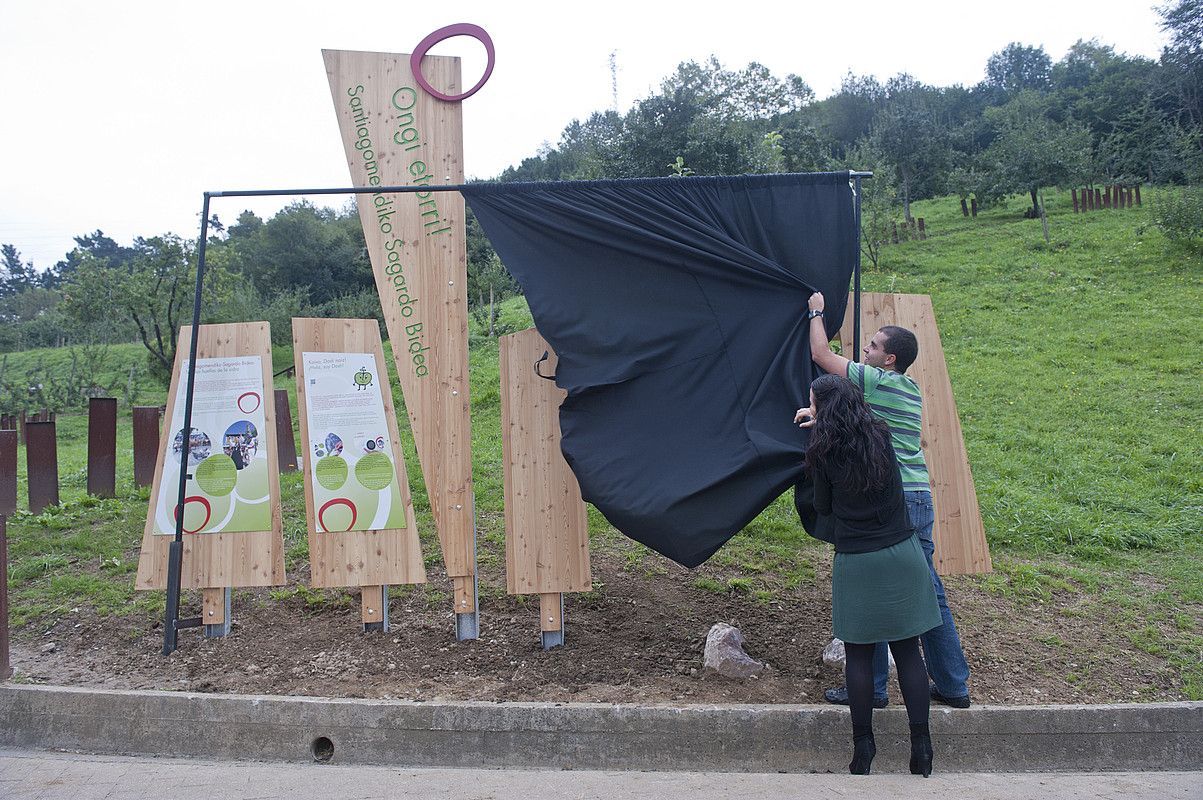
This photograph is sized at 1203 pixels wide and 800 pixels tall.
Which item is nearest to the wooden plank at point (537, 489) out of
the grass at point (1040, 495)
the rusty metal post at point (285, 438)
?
the grass at point (1040, 495)

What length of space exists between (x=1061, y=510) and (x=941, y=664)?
378 centimetres

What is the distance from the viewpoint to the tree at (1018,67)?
59219 millimetres

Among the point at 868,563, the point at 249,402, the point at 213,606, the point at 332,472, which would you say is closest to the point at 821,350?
the point at 868,563

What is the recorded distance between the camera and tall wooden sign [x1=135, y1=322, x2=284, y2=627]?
5395 mm

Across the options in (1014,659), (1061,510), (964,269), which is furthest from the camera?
(964,269)

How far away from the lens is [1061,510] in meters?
7.36

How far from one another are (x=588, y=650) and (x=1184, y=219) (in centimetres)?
1941

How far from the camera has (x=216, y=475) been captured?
5.45 m

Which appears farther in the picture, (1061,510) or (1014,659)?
(1061,510)

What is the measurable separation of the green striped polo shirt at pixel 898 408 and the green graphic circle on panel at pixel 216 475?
394 cm

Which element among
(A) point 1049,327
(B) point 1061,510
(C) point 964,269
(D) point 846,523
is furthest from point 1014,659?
(C) point 964,269

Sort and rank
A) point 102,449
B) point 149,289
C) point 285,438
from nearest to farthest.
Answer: point 102,449, point 285,438, point 149,289

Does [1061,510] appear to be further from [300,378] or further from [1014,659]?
[300,378]

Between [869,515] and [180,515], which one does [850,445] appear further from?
[180,515]
